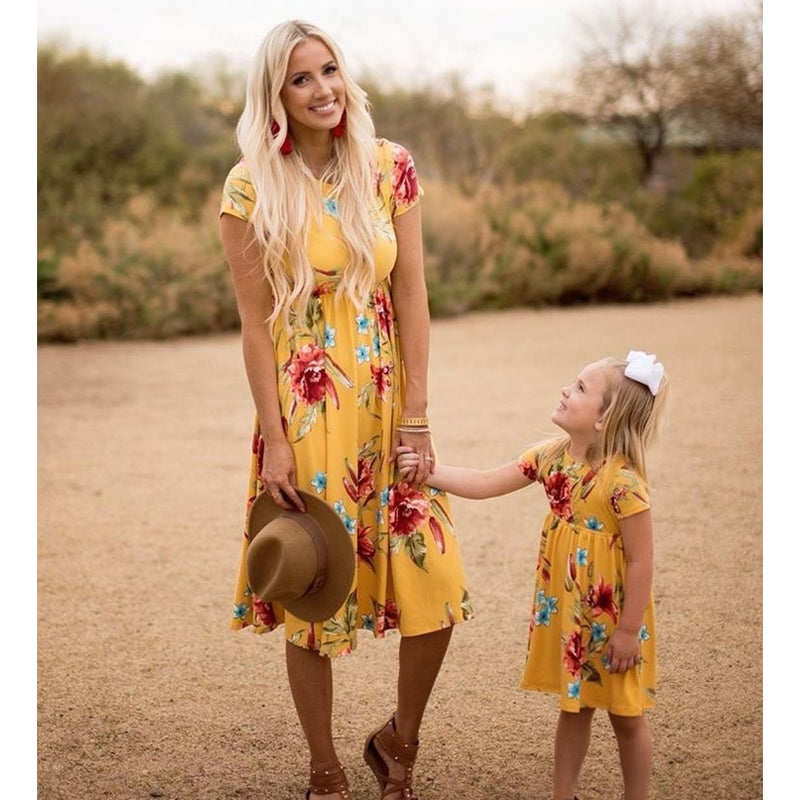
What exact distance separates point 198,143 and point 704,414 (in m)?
15.2

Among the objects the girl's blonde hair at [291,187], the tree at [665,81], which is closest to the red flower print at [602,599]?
the girl's blonde hair at [291,187]

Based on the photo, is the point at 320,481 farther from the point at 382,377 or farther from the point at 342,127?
the point at 342,127

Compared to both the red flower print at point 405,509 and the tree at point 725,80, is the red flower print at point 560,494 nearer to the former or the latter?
the red flower print at point 405,509

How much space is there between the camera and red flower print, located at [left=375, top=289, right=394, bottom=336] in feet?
10.1

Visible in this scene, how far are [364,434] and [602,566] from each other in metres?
0.66

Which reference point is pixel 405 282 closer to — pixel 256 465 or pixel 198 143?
pixel 256 465

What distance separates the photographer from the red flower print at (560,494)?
3.04 metres

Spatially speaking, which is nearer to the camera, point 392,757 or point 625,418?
point 625,418

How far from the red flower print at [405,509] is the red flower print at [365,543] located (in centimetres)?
7

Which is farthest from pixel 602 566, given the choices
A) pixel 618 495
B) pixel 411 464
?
pixel 411 464

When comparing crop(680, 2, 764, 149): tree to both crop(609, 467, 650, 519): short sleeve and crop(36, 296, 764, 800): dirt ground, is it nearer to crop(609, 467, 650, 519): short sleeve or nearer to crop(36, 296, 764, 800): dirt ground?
crop(36, 296, 764, 800): dirt ground

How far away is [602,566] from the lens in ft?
9.73

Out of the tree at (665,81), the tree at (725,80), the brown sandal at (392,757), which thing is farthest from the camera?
the tree at (665,81)

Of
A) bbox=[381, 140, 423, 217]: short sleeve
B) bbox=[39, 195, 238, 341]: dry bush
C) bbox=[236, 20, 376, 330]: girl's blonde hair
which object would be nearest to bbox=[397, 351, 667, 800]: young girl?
bbox=[236, 20, 376, 330]: girl's blonde hair
